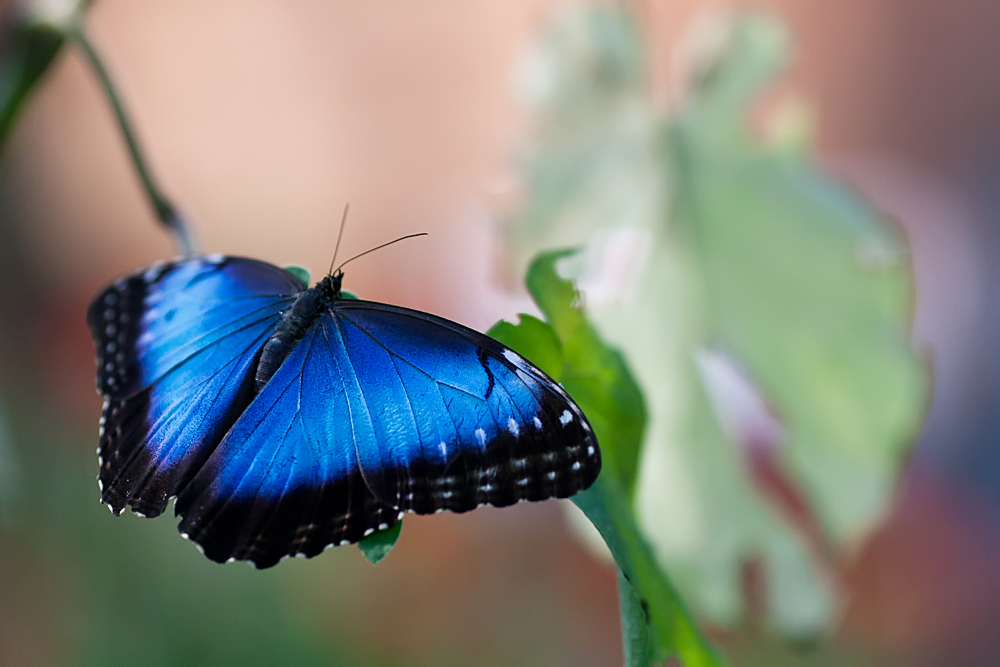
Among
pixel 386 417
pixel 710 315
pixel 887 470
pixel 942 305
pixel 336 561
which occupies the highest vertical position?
pixel 386 417

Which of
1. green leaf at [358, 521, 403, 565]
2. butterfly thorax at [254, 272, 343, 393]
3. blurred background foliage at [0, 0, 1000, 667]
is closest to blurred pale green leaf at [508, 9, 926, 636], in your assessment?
blurred background foliage at [0, 0, 1000, 667]

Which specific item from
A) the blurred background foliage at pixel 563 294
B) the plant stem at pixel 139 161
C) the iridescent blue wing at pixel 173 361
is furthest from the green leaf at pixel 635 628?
the plant stem at pixel 139 161

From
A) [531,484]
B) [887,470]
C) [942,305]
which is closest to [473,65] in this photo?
[942,305]

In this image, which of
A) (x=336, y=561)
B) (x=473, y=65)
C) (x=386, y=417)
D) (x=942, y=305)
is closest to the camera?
(x=386, y=417)

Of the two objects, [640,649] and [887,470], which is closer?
[640,649]

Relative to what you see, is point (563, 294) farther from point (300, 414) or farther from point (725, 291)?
point (725, 291)

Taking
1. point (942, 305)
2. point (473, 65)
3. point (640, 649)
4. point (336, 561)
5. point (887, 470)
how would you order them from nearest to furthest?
point (640, 649), point (887, 470), point (336, 561), point (942, 305), point (473, 65)

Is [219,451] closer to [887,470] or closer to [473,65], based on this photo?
[887,470]

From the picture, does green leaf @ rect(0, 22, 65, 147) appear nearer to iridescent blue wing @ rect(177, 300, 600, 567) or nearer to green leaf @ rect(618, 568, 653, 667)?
iridescent blue wing @ rect(177, 300, 600, 567)
